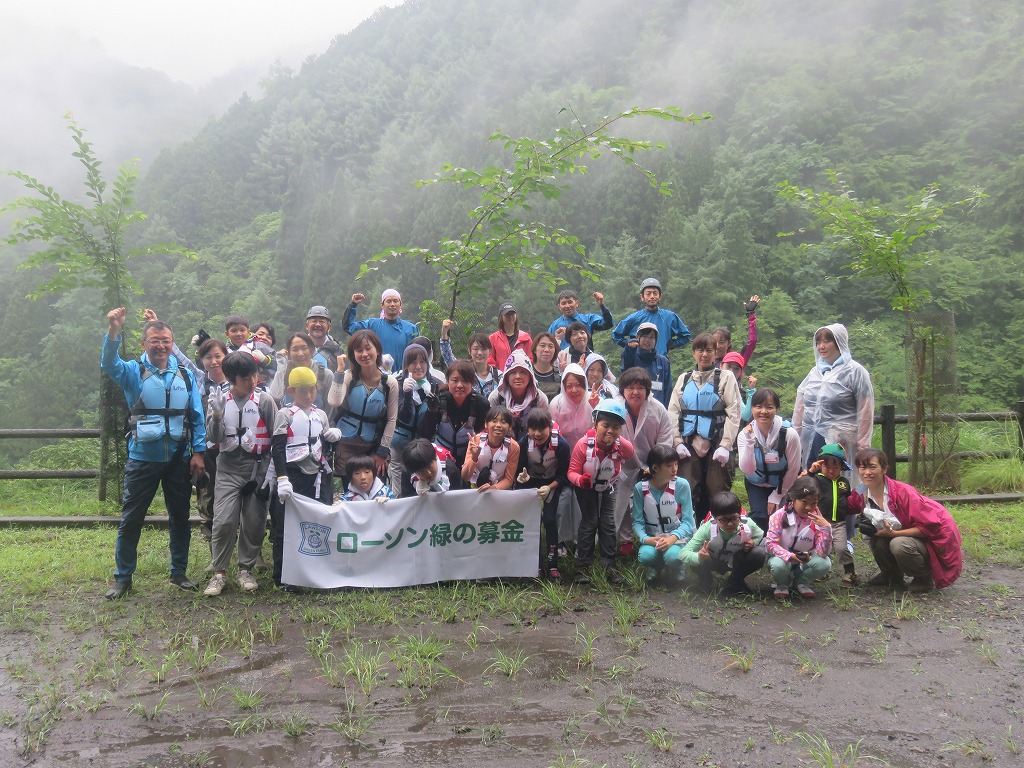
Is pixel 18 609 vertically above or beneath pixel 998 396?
beneath

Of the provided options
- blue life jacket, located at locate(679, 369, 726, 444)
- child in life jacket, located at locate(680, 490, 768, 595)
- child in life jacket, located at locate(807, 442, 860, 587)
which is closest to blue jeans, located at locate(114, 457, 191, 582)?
child in life jacket, located at locate(680, 490, 768, 595)

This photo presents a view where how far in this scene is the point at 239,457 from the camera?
17.1 feet

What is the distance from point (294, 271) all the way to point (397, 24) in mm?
48232

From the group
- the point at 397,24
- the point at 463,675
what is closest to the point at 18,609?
the point at 463,675

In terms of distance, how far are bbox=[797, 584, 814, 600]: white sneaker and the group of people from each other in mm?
13

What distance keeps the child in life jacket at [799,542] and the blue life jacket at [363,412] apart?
2.99 m

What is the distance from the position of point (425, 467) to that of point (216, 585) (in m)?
1.77

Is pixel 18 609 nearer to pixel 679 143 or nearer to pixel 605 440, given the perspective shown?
pixel 605 440

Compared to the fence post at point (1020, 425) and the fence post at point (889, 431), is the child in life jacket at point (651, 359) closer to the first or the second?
the fence post at point (889, 431)

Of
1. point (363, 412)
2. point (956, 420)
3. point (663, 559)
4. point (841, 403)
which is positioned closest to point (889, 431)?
point (956, 420)

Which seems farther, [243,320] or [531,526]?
[243,320]

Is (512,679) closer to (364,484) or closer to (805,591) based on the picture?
(364,484)

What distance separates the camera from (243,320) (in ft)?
21.5

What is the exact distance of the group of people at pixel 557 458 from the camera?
4.87 metres
